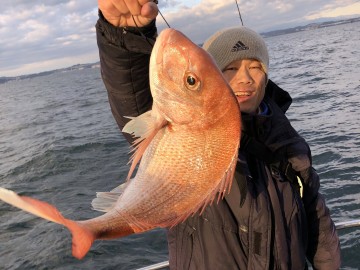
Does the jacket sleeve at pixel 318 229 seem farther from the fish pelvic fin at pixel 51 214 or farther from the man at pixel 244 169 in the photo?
the fish pelvic fin at pixel 51 214

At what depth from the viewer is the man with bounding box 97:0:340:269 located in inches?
88.4

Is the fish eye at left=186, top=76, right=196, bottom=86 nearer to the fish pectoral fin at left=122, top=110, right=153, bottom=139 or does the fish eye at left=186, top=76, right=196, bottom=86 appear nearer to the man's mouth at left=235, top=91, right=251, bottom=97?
the fish pectoral fin at left=122, top=110, right=153, bottom=139

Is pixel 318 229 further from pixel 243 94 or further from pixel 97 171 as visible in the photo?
pixel 97 171

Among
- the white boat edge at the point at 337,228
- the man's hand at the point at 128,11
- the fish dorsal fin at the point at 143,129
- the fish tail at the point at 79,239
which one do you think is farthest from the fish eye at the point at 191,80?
the white boat edge at the point at 337,228

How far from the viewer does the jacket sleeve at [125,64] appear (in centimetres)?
216

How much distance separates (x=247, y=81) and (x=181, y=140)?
3.81 ft

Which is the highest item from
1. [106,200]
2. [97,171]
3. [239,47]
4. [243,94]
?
[239,47]

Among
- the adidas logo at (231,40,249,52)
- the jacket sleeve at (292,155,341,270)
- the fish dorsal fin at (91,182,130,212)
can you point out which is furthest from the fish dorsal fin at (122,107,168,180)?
the jacket sleeve at (292,155,341,270)

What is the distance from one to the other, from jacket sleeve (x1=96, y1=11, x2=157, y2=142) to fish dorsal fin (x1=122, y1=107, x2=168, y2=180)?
0.61 m

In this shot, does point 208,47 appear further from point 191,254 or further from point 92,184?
point 92,184

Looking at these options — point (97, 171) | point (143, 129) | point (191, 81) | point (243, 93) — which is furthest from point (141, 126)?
point (97, 171)

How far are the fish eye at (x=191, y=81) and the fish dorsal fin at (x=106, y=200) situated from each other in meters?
0.55

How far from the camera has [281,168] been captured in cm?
257

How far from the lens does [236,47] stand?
9.19 ft
